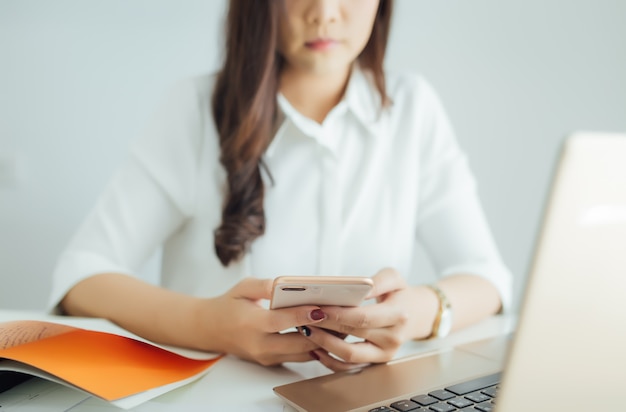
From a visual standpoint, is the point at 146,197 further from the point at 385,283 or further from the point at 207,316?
the point at 385,283

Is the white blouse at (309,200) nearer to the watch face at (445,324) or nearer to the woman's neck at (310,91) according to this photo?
the woman's neck at (310,91)

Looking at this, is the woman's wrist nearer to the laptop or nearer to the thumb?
the thumb

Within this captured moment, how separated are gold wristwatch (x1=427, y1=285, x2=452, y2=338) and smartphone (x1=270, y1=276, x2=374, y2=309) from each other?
0.76ft

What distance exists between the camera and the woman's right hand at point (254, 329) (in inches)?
25.5

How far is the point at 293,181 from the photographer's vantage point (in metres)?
1.11

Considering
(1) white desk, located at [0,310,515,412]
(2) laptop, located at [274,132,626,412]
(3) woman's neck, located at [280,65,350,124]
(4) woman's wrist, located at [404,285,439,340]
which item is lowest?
(1) white desk, located at [0,310,515,412]

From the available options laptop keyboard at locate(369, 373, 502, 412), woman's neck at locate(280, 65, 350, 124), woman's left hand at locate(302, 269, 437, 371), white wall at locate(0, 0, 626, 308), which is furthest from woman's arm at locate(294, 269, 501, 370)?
white wall at locate(0, 0, 626, 308)

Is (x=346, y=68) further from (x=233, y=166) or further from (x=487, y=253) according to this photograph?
(x=487, y=253)

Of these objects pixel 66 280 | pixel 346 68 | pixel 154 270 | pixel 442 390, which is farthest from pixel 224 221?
pixel 154 270

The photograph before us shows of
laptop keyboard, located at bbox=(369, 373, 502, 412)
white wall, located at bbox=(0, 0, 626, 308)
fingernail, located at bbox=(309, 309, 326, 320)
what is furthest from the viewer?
white wall, located at bbox=(0, 0, 626, 308)

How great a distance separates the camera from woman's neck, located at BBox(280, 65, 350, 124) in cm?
113

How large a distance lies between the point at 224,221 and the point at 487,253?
48cm

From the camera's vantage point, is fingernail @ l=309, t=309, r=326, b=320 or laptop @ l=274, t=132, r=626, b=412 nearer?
laptop @ l=274, t=132, r=626, b=412

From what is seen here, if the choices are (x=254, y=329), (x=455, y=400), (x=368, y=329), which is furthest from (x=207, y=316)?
(x=455, y=400)
